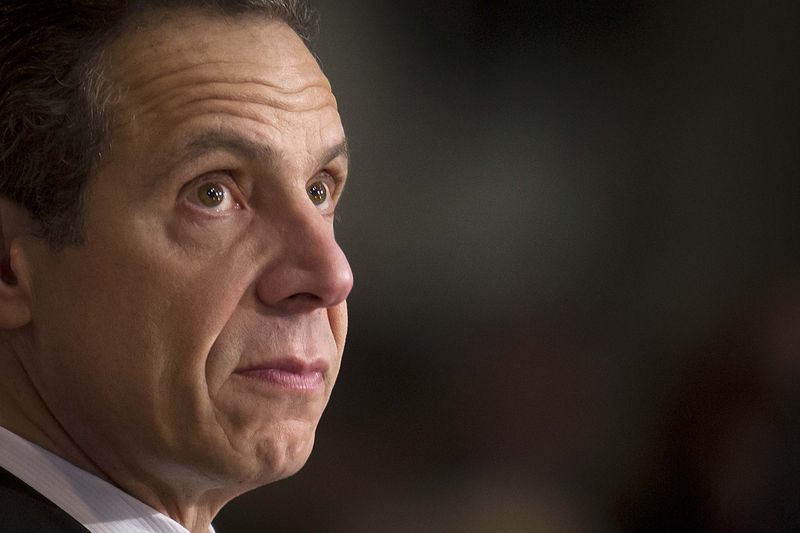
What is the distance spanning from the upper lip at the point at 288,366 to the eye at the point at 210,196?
0.41 feet

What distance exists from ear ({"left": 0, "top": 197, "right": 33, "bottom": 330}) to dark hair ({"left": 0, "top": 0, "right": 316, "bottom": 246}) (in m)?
0.02

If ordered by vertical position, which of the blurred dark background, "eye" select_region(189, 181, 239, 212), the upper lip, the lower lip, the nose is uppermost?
"eye" select_region(189, 181, 239, 212)

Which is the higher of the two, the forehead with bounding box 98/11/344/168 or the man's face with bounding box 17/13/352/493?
the forehead with bounding box 98/11/344/168

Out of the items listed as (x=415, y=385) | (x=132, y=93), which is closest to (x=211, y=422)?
(x=132, y=93)

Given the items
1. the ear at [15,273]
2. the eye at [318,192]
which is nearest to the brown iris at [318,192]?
the eye at [318,192]

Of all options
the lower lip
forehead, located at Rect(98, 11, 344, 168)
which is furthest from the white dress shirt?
forehead, located at Rect(98, 11, 344, 168)

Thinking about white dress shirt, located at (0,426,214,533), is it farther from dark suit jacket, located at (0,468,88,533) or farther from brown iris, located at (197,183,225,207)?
brown iris, located at (197,183,225,207)

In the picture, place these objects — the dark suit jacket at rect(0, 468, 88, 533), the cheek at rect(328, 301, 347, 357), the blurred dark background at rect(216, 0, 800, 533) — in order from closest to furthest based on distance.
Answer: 1. the dark suit jacket at rect(0, 468, 88, 533)
2. the cheek at rect(328, 301, 347, 357)
3. the blurred dark background at rect(216, 0, 800, 533)

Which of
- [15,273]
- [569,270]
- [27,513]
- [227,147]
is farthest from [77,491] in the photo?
[569,270]

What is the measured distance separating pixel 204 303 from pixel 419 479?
113cm

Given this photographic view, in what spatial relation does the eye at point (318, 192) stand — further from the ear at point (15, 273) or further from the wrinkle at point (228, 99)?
the ear at point (15, 273)

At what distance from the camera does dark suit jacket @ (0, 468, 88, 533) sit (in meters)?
0.80

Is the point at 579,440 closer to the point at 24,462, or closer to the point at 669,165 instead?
the point at 669,165

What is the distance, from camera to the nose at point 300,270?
2.88 ft
